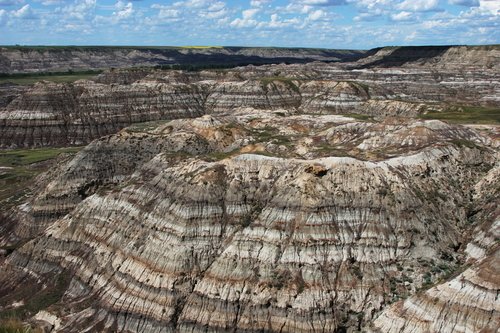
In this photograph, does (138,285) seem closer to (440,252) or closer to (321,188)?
(321,188)

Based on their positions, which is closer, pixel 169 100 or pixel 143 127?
pixel 143 127

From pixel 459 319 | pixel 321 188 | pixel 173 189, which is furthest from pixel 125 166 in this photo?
pixel 459 319

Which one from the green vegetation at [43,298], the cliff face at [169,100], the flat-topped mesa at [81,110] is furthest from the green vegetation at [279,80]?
the green vegetation at [43,298]

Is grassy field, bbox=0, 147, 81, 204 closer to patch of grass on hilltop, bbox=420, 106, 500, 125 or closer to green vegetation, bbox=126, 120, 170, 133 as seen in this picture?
green vegetation, bbox=126, 120, 170, 133

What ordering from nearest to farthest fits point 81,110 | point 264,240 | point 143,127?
point 264,240 → point 143,127 → point 81,110

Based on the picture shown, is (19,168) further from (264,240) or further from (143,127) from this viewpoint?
(264,240)

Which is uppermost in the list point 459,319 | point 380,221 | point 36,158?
point 380,221

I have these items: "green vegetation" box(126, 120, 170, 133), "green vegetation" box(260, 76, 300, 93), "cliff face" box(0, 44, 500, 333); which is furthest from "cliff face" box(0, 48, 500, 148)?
"cliff face" box(0, 44, 500, 333)

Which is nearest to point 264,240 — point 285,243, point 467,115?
point 285,243
